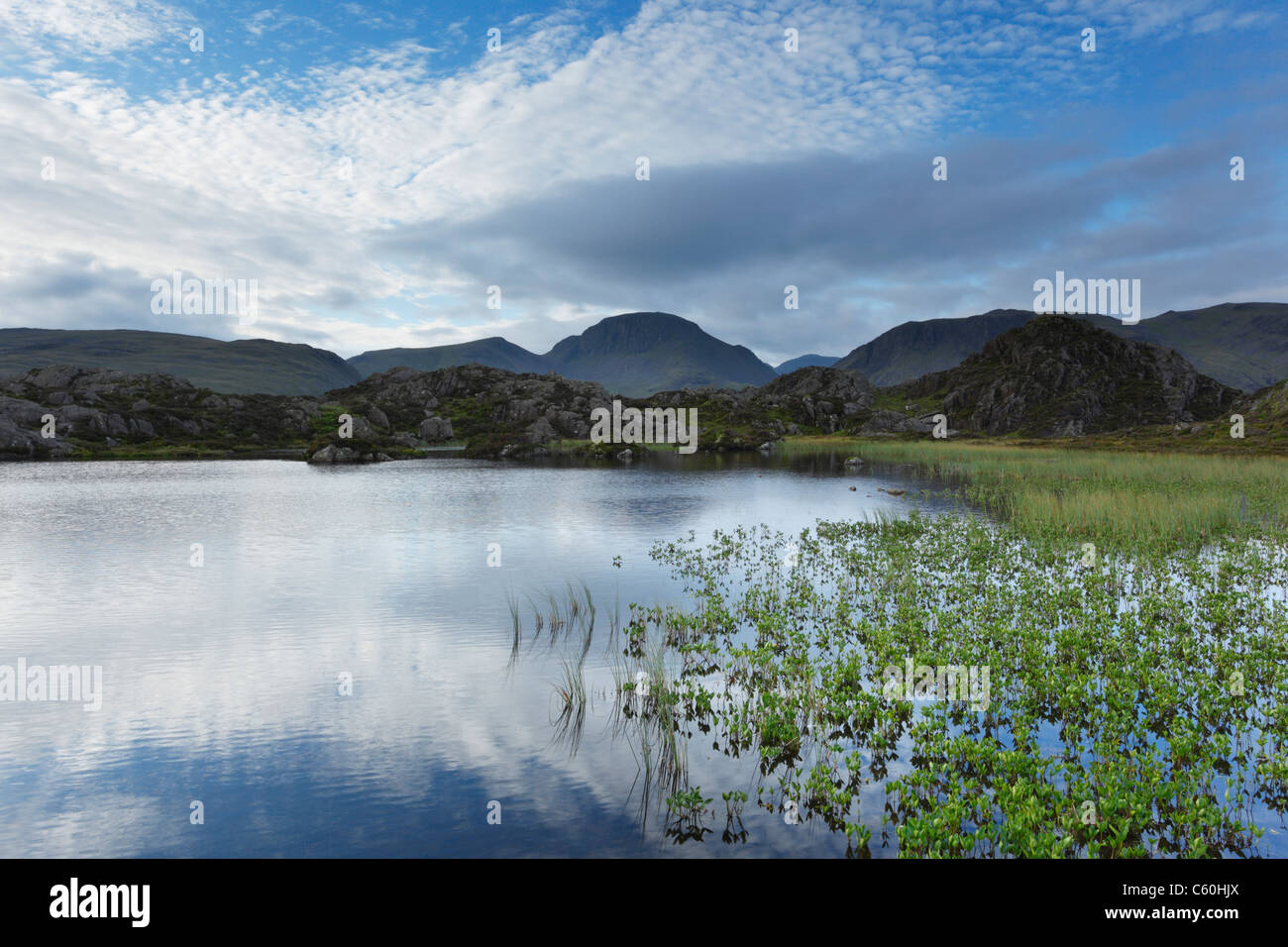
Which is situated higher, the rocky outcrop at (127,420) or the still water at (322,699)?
the rocky outcrop at (127,420)

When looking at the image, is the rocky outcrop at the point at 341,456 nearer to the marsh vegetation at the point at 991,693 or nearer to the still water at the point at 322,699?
the still water at the point at 322,699

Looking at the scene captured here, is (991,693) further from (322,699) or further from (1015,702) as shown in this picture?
(322,699)

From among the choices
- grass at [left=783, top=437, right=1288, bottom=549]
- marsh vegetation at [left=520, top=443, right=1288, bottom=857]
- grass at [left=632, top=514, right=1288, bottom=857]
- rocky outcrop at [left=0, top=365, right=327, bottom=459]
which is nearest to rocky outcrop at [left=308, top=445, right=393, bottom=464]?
rocky outcrop at [left=0, top=365, right=327, bottom=459]

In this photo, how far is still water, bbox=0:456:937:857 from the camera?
502 inches

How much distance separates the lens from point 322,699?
1919 cm

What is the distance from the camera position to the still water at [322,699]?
41.8 ft

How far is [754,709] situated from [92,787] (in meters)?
15.3

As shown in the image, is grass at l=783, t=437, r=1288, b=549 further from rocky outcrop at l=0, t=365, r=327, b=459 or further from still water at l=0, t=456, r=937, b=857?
rocky outcrop at l=0, t=365, r=327, b=459

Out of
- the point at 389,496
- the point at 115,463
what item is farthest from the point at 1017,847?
the point at 115,463

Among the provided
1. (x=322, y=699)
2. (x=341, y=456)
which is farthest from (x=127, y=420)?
(x=322, y=699)

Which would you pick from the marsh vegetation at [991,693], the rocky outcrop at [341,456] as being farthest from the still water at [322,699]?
the rocky outcrop at [341,456]

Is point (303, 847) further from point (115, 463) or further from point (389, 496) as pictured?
point (115, 463)

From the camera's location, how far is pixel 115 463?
4584 inches

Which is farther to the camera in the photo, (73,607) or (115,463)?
(115,463)
